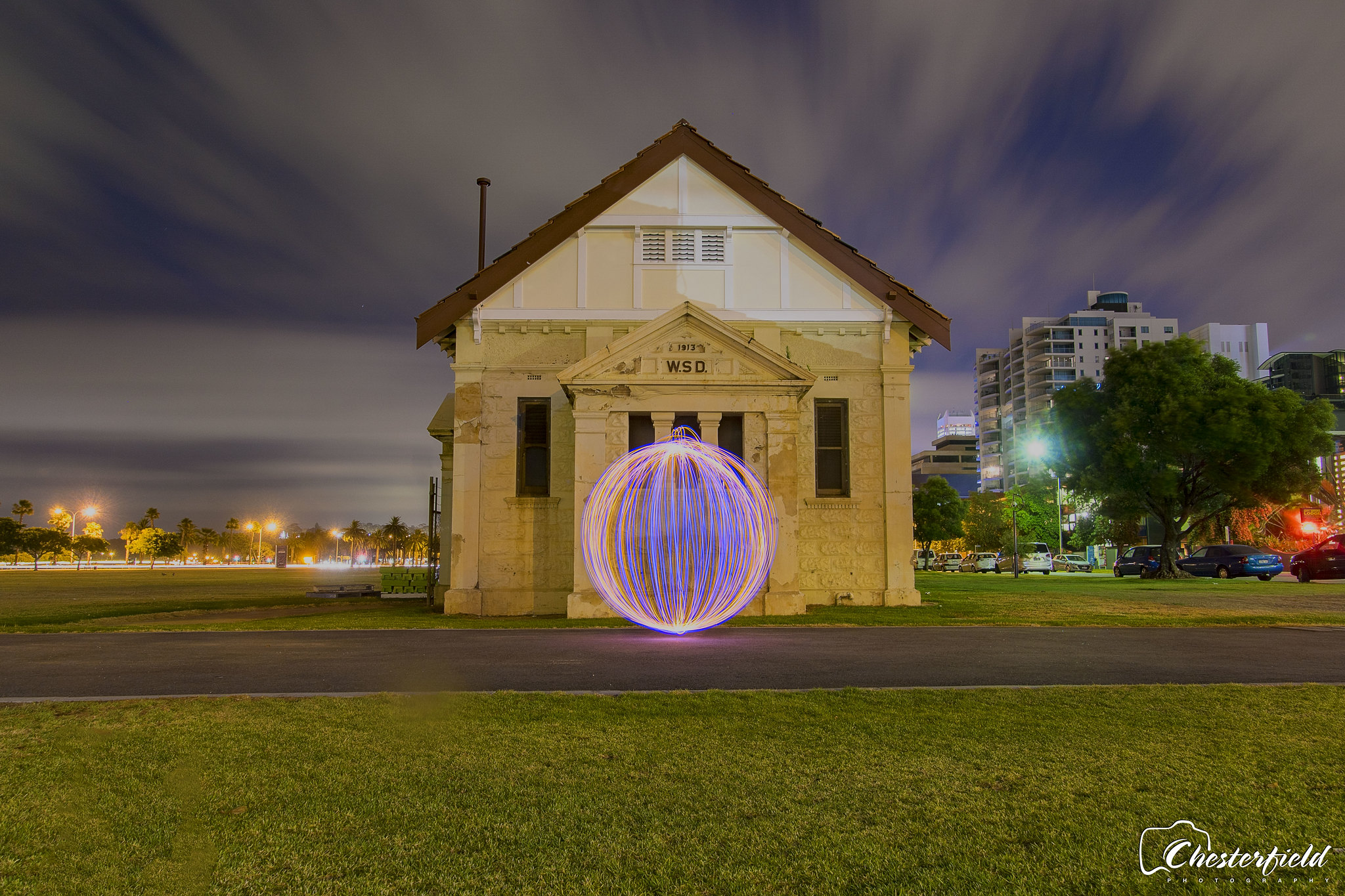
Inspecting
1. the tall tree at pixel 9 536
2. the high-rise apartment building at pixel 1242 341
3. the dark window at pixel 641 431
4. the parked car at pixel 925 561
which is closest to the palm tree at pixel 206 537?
the tall tree at pixel 9 536

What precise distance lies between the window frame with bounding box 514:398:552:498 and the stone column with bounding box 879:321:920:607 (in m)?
9.56

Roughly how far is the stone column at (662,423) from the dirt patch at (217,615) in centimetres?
1005

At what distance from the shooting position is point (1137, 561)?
1925 inches

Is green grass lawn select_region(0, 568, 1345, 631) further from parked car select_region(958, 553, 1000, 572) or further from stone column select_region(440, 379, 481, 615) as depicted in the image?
parked car select_region(958, 553, 1000, 572)

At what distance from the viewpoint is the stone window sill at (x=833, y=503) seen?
2233 cm

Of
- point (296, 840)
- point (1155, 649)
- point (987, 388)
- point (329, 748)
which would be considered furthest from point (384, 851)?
point (987, 388)

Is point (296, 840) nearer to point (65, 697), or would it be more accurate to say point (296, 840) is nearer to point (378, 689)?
point (378, 689)

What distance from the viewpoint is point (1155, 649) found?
12047mm

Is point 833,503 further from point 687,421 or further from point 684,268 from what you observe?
point 684,268

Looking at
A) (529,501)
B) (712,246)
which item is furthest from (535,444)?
(712,246)

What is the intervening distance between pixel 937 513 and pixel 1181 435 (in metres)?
62.4

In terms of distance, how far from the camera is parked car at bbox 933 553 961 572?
3139 inches

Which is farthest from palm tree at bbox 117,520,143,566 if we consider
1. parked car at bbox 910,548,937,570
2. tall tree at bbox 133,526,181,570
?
parked car at bbox 910,548,937,570

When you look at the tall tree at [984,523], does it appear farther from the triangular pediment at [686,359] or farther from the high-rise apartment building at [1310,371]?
the triangular pediment at [686,359]
